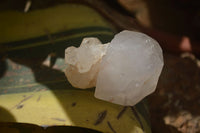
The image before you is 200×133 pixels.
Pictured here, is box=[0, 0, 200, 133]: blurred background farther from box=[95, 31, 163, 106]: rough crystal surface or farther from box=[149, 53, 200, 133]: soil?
box=[95, 31, 163, 106]: rough crystal surface

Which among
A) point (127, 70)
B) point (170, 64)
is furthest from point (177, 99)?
point (127, 70)

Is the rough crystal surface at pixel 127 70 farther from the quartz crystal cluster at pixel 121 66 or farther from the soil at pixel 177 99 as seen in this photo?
the soil at pixel 177 99

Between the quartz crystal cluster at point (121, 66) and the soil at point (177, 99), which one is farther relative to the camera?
the soil at point (177, 99)

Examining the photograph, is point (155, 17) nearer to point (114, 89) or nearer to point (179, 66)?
point (179, 66)

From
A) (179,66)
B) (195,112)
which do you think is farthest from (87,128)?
(179,66)

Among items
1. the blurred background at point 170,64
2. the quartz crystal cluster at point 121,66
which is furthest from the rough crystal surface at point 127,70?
the blurred background at point 170,64

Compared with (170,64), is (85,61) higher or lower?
higher

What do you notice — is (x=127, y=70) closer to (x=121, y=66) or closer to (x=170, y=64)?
(x=121, y=66)
